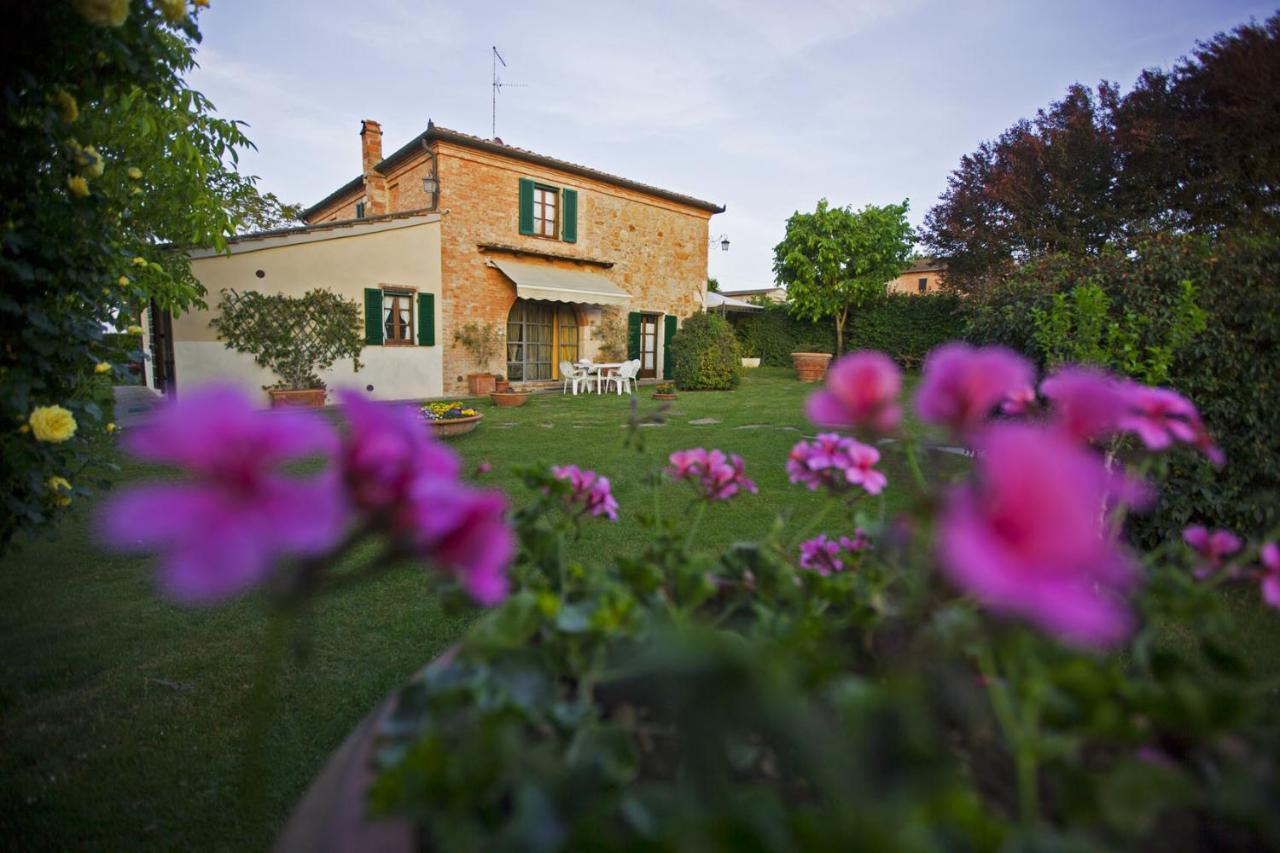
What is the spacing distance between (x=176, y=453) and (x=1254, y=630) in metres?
3.89

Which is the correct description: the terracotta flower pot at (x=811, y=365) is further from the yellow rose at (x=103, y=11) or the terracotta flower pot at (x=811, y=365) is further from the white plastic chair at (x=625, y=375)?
the yellow rose at (x=103, y=11)

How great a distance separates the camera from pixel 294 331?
10578 mm

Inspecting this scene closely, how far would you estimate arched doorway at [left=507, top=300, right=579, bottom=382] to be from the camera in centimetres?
1462

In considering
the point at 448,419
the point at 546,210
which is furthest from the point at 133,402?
the point at 546,210

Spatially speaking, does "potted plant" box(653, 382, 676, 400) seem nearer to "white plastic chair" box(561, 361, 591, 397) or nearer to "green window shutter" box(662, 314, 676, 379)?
"white plastic chair" box(561, 361, 591, 397)

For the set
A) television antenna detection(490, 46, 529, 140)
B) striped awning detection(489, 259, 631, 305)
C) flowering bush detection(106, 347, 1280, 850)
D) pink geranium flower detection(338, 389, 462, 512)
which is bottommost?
flowering bush detection(106, 347, 1280, 850)

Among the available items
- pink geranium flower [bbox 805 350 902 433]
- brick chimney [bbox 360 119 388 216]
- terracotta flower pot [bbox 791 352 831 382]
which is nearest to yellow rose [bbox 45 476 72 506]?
pink geranium flower [bbox 805 350 902 433]

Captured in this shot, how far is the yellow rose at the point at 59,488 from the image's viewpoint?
1884 mm

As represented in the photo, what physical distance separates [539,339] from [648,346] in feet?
11.2

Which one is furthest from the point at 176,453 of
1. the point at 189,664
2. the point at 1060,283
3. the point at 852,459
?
the point at 1060,283

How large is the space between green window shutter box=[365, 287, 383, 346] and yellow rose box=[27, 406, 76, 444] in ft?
34.7

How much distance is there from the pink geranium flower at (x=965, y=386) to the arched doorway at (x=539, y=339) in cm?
1434

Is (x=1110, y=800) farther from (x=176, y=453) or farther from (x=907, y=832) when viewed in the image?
(x=176, y=453)

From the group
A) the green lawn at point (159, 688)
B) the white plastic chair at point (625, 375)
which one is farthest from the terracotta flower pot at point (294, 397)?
the green lawn at point (159, 688)
